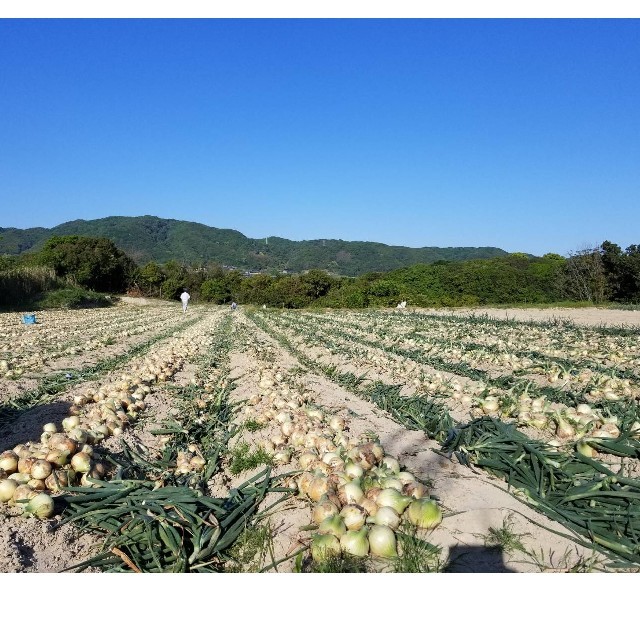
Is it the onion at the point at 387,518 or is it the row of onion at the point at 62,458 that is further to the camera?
the row of onion at the point at 62,458

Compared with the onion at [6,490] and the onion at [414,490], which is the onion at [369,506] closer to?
the onion at [414,490]

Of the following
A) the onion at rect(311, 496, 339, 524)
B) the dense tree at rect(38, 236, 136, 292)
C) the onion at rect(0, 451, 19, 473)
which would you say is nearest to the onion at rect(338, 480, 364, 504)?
the onion at rect(311, 496, 339, 524)

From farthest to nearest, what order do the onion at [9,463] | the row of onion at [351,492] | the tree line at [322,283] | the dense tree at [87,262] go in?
1. the dense tree at [87,262]
2. the tree line at [322,283]
3. the onion at [9,463]
4. the row of onion at [351,492]

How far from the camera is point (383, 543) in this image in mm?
2135

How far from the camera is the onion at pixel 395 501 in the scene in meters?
2.38

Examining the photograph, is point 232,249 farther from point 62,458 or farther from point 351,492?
point 351,492

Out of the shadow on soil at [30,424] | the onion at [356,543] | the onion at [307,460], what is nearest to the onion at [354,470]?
the onion at [307,460]

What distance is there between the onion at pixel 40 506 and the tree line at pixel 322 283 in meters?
27.6

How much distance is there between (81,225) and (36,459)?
163m

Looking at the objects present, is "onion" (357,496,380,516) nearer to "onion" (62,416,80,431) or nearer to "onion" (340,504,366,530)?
"onion" (340,504,366,530)

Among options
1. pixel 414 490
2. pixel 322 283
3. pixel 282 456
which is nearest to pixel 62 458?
pixel 282 456

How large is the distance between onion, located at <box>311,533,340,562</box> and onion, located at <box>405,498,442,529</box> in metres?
0.41

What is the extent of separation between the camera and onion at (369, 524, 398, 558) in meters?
2.13

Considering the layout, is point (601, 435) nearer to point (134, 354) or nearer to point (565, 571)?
point (565, 571)
